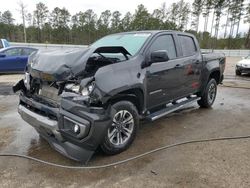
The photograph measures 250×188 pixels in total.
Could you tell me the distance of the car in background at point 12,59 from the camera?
1245cm

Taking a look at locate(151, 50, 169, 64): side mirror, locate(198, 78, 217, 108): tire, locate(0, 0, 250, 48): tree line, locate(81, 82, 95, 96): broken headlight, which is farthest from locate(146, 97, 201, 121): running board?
locate(0, 0, 250, 48): tree line

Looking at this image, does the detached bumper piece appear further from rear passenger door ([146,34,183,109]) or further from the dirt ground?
rear passenger door ([146,34,183,109])

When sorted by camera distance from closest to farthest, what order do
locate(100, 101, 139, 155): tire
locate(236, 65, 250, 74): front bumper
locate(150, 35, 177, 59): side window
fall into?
locate(100, 101, 139, 155): tire < locate(150, 35, 177, 59): side window < locate(236, 65, 250, 74): front bumper

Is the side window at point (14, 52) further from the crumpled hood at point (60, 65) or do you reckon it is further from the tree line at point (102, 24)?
the tree line at point (102, 24)

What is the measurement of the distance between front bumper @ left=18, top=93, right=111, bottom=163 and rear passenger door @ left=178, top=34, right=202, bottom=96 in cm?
243

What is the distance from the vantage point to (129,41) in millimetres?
4699

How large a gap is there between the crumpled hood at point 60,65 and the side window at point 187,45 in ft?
7.95

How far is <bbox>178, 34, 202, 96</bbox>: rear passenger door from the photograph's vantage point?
5.24 metres

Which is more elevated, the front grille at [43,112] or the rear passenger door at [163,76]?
the rear passenger door at [163,76]

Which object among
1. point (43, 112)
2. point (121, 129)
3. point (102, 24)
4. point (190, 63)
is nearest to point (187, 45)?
point (190, 63)

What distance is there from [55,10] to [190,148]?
55.9 m

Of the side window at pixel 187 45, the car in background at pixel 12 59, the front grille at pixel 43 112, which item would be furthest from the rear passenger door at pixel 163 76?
the car in background at pixel 12 59

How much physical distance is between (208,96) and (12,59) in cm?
984

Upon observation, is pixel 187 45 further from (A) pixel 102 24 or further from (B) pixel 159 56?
(A) pixel 102 24
